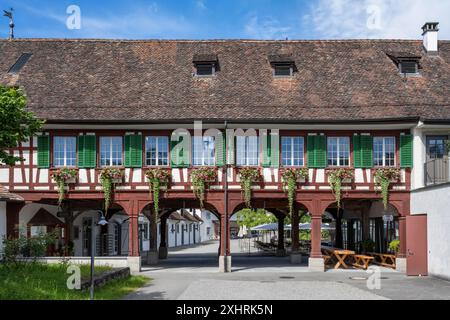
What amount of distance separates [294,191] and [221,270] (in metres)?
4.02

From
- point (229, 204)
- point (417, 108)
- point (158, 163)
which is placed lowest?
point (229, 204)

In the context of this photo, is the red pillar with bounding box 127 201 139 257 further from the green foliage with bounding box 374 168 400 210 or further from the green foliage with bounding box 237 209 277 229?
the green foliage with bounding box 237 209 277 229

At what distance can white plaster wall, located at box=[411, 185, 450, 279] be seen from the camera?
21828mm

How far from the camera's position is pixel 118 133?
25891 millimetres

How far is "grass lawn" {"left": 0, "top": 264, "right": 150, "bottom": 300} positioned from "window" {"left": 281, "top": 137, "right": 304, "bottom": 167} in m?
7.49

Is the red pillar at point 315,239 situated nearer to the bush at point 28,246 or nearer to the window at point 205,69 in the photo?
the window at point 205,69

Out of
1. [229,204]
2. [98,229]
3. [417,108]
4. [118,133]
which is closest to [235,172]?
[229,204]

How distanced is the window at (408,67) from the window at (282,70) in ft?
15.1

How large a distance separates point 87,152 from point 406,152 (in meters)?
11.9

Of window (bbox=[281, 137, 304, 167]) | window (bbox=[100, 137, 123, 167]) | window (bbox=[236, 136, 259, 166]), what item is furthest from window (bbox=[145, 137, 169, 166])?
window (bbox=[281, 137, 304, 167])

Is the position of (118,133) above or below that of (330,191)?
above

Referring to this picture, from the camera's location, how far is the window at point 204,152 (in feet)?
84.9

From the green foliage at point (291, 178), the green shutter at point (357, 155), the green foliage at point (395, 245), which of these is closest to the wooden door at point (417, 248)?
the green foliage at point (395, 245)

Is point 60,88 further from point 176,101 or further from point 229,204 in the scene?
point 229,204
